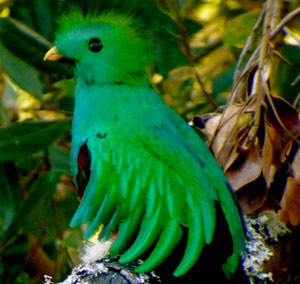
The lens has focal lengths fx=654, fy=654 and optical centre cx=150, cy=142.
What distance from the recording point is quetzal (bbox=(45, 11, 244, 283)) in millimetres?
1680

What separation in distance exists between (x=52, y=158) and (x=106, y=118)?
0.96 metres

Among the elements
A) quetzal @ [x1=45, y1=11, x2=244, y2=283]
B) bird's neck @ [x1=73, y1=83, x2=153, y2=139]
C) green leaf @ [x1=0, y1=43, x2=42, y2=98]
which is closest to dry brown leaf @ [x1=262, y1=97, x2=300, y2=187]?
quetzal @ [x1=45, y1=11, x2=244, y2=283]

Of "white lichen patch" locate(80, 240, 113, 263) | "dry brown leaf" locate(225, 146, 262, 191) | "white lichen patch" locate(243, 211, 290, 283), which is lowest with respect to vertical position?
"white lichen patch" locate(243, 211, 290, 283)

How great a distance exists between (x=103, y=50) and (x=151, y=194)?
636 mm

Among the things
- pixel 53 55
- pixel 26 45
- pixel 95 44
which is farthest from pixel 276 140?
pixel 26 45

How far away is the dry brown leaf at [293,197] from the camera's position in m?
1.89

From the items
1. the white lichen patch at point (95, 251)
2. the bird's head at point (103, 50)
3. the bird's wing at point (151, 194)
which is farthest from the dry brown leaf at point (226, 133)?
the white lichen patch at point (95, 251)

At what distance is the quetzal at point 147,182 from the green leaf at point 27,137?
1.46 ft

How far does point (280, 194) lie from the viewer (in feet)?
6.40

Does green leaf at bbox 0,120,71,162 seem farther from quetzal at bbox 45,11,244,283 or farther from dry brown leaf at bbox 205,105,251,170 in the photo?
dry brown leaf at bbox 205,105,251,170

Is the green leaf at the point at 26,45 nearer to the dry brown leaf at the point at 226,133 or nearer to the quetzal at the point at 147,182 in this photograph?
the quetzal at the point at 147,182

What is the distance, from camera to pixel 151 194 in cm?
172

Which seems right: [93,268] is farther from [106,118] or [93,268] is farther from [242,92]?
[242,92]

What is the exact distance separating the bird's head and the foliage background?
12 cm
